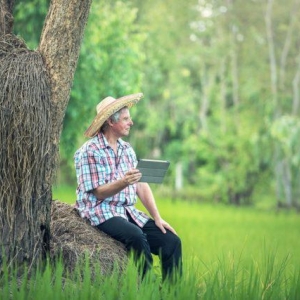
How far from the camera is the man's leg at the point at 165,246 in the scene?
692cm

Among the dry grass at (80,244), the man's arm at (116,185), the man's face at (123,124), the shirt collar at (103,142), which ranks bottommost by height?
the dry grass at (80,244)

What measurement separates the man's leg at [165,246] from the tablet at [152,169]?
0.52 meters

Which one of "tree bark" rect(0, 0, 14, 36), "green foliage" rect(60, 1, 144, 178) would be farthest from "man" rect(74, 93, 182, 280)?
"green foliage" rect(60, 1, 144, 178)

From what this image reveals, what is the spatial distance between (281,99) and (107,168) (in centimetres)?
2197

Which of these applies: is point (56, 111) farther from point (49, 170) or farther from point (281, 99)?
point (281, 99)

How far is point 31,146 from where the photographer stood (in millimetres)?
6383

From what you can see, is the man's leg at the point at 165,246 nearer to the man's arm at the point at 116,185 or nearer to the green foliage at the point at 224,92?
the man's arm at the point at 116,185

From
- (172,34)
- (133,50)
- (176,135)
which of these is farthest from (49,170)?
(176,135)

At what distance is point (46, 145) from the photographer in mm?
6445

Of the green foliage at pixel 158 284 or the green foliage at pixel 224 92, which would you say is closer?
the green foliage at pixel 158 284

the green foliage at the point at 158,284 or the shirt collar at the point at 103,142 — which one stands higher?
the shirt collar at the point at 103,142

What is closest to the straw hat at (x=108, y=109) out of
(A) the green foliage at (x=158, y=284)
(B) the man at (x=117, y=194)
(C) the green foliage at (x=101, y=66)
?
(B) the man at (x=117, y=194)

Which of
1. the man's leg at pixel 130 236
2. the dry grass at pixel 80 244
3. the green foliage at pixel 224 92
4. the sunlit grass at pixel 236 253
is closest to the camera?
the sunlit grass at pixel 236 253

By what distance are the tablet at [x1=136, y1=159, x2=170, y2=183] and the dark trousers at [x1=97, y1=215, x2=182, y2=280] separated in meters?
0.37
